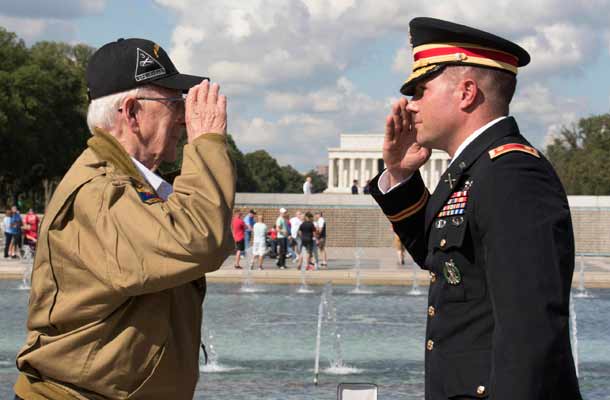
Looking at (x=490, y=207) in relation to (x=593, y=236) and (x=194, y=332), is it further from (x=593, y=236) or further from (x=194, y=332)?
(x=593, y=236)

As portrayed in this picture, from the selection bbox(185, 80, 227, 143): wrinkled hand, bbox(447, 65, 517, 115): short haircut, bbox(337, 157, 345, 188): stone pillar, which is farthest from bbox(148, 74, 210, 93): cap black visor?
bbox(337, 157, 345, 188): stone pillar

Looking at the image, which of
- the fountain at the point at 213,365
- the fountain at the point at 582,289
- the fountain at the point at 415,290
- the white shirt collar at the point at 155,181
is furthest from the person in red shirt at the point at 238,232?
the white shirt collar at the point at 155,181

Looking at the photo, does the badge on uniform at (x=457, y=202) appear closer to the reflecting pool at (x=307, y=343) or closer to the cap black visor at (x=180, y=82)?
the cap black visor at (x=180, y=82)

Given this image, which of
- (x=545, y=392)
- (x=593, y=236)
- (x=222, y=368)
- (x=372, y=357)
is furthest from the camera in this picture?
(x=593, y=236)

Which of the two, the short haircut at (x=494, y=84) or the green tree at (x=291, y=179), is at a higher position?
the green tree at (x=291, y=179)

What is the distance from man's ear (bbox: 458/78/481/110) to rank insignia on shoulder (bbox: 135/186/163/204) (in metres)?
1.03

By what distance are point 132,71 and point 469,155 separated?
110 centimetres

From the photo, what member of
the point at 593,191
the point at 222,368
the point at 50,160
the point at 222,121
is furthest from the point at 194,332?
the point at 593,191

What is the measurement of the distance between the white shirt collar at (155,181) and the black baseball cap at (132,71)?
0.24 m

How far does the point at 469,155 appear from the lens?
3365 mm

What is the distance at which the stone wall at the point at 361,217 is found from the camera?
42750 millimetres

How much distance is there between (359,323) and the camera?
1611 centimetres

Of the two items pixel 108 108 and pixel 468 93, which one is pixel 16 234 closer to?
pixel 108 108

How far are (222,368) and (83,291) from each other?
29.5 ft
